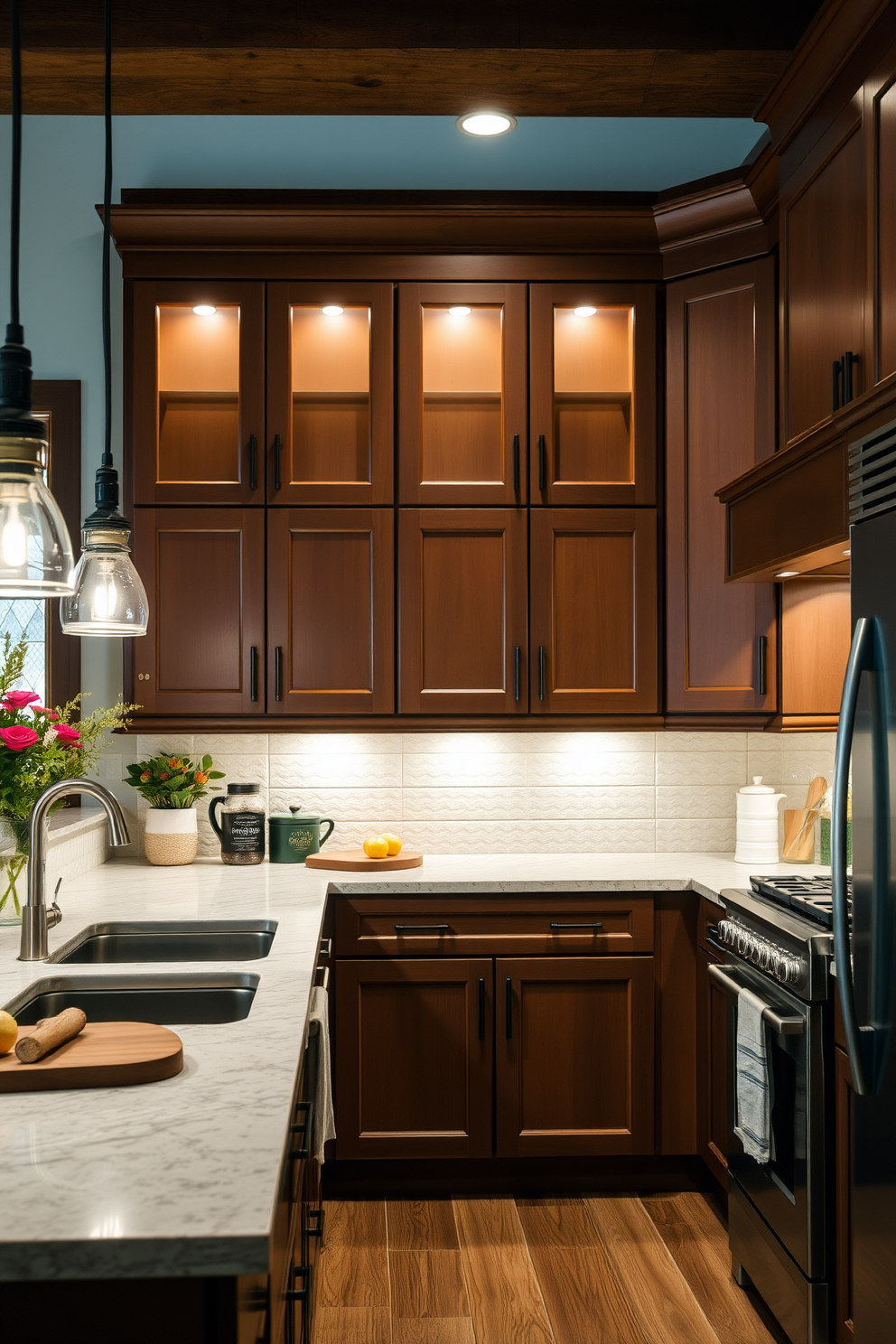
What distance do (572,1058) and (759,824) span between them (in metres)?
0.93

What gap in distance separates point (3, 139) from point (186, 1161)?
3.78m

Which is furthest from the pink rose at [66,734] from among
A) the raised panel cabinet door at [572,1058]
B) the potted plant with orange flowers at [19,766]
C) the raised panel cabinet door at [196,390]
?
the raised panel cabinet door at [572,1058]

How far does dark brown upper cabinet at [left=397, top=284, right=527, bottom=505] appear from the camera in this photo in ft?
11.3

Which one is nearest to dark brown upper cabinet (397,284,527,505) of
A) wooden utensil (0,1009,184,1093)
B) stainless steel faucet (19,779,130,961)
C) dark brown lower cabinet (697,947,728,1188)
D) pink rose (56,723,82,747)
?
pink rose (56,723,82,747)

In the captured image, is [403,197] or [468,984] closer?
[468,984]

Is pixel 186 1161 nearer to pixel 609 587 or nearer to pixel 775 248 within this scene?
pixel 609 587

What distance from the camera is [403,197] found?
11.2 ft

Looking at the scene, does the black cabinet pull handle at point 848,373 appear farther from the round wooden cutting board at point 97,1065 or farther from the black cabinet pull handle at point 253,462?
the round wooden cutting board at point 97,1065

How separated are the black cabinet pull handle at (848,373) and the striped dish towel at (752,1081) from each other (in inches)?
53.7

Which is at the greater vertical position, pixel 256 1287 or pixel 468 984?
pixel 256 1287

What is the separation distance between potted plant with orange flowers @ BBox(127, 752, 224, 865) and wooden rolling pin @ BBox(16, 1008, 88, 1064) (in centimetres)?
189

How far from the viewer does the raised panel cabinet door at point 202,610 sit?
3.44 meters

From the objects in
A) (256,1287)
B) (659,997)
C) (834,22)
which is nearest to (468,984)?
(659,997)

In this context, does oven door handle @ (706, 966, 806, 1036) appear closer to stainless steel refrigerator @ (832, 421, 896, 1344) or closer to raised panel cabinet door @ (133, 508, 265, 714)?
stainless steel refrigerator @ (832, 421, 896, 1344)
